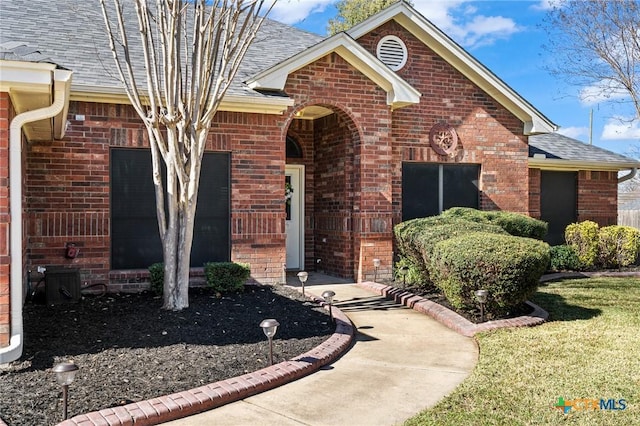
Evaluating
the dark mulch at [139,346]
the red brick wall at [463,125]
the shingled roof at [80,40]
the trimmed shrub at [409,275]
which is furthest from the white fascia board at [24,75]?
the red brick wall at [463,125]

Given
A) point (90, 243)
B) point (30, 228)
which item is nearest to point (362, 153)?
point (90, 243)

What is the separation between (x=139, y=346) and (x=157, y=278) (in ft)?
9.27

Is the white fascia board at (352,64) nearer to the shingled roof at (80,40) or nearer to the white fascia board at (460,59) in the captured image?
the shingled roof at (80,40)

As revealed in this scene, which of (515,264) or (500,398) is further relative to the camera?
(515,264)

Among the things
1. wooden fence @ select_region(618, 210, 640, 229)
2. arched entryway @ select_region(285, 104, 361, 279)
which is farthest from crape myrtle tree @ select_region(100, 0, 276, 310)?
wooden fence @ select_region(618, 210, 640, 229)

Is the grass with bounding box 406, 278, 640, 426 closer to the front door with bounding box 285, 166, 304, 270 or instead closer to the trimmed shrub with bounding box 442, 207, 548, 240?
the trimmed shrub with bounding box 442, 207, 548, 240

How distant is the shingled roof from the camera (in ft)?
30.4

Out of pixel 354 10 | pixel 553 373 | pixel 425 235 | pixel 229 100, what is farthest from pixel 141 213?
pixel 354 10

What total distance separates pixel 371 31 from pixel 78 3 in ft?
20.4

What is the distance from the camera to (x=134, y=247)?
9383 mm

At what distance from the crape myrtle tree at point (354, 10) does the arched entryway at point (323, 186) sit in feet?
44.4

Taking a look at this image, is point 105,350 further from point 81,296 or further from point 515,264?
point 515,264

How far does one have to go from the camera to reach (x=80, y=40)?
34.3 ft

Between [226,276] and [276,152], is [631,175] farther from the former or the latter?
[226,276]
